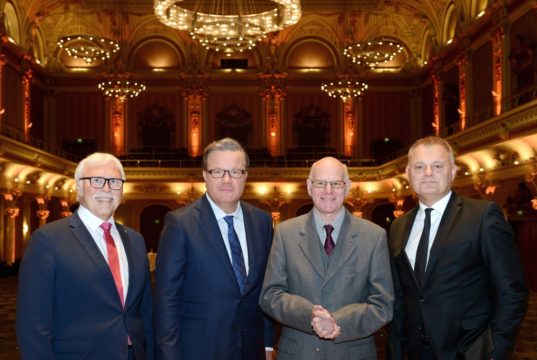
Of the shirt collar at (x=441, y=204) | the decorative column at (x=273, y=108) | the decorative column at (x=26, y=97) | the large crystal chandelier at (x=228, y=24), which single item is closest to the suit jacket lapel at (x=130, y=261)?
the shirt collar at (x=441, y=204)

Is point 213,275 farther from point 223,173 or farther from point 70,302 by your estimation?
point 70,302

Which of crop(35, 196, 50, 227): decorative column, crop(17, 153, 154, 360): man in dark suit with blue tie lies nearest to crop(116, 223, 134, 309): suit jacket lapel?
crop(17, 153, 154, 360): man in dark suit with blue tie

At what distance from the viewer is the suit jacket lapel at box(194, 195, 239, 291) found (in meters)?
3.81

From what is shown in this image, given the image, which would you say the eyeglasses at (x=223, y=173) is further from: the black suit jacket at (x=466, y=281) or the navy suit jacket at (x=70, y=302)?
the black suit jacket at (x=466, y=281)

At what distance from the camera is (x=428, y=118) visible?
29.7m

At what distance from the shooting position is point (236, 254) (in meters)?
3.90

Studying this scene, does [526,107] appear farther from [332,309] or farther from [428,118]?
[428,118]

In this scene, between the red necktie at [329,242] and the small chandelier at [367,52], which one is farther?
the small chandelier at [367,52]

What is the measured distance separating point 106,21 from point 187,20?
15088 mm

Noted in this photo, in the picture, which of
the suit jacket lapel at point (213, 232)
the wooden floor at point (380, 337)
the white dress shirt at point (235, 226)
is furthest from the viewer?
the wooden floor at point (380, 337)

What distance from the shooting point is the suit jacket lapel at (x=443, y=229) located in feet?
11.9

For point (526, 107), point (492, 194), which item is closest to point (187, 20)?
point (526, 107)

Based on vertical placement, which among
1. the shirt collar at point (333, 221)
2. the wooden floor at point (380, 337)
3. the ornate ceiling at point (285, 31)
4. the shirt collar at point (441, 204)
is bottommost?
the wooden floor at point (380, 337)

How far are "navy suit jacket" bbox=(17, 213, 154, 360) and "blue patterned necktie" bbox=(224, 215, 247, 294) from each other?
65cm
